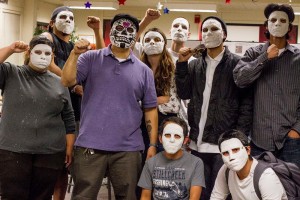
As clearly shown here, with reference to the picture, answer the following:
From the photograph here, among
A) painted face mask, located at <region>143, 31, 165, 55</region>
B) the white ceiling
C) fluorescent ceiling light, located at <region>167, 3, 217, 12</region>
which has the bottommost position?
painted face mask, located at <region>143, 31, 165, 55</region>

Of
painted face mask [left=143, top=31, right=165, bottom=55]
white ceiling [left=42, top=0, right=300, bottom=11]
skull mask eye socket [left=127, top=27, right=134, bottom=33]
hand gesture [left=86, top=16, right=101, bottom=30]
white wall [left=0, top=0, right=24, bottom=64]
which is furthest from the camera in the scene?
white ceiling [left=42, top=0, right=300, bottom=11]

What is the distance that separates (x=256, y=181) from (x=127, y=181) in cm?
81

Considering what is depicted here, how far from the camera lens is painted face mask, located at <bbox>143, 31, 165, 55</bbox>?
367cm

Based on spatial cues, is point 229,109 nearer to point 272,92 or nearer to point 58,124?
point 272,92

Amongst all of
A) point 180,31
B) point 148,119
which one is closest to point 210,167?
point 148,119

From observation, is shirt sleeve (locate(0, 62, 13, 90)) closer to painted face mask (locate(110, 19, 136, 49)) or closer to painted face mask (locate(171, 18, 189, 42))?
painted face mask (locate(110, 19, 136, 49))

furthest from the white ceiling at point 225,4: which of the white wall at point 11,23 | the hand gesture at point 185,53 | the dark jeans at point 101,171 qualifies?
the dark jeans at point 101,171

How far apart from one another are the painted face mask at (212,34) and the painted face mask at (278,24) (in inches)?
13.8

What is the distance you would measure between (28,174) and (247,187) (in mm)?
1487

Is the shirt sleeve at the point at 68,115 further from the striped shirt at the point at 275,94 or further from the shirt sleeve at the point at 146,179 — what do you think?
the striped shirt at the point at 275,94

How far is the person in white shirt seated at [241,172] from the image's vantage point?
2824 mm

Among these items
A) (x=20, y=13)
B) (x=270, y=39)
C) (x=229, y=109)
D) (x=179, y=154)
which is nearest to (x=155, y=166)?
(x=179, y=154)

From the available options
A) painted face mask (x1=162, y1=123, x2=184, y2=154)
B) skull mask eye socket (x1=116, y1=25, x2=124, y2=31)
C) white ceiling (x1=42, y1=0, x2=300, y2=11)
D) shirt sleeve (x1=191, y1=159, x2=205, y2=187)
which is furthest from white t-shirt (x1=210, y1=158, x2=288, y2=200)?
white ceiling (x1=42, y1=0, x2=300, y2=11)

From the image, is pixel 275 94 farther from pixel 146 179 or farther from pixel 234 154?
pixel 146 179
